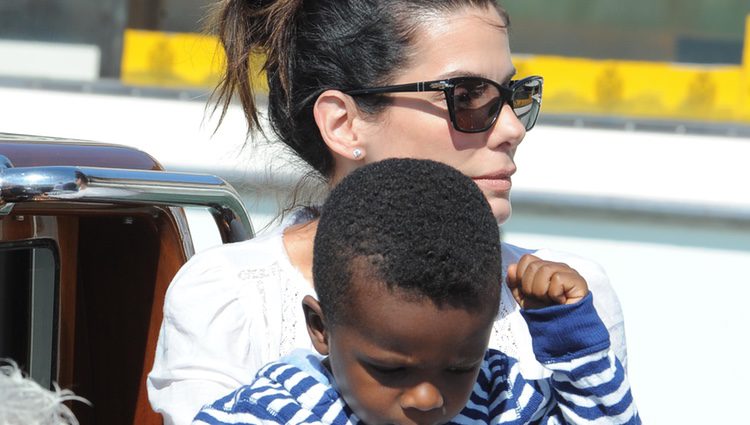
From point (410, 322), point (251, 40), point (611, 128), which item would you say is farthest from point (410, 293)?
point (611, 128)

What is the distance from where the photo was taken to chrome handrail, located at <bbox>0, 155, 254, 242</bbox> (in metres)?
1.63

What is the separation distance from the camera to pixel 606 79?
518cm

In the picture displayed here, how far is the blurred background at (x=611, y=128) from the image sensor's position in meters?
4.68

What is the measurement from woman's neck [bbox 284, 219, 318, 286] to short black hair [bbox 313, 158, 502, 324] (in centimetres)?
34

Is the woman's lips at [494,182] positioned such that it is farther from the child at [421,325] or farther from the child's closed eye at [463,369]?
the child's closed eye at [463,369]

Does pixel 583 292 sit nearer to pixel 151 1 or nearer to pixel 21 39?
pixel 151 1

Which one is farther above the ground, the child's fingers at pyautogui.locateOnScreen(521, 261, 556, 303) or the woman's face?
the woman's face

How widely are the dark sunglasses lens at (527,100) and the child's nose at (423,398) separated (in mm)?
682

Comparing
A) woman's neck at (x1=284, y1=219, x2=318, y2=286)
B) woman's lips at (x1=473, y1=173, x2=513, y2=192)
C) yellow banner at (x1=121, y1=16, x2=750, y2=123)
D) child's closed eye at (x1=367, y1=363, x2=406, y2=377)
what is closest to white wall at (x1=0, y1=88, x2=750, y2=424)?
yellow banner at (x1=121, y1=16, x2=750, y2=123)

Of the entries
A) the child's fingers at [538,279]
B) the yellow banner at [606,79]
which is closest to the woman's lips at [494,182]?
the child's fingers at [538,279]

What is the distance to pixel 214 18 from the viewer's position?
215 cm

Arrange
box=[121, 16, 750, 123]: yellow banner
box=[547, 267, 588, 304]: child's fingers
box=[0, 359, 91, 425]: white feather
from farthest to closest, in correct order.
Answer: box=[121, 16, 750, 123]: yellow banner, box=[547, 267, 588, 304]: child's fingers, box=[0, 359, 91, 425]: white feather

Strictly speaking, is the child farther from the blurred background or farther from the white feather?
the blurred background

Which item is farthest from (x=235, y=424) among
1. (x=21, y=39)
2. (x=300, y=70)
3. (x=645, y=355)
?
(x=21, y=39)
